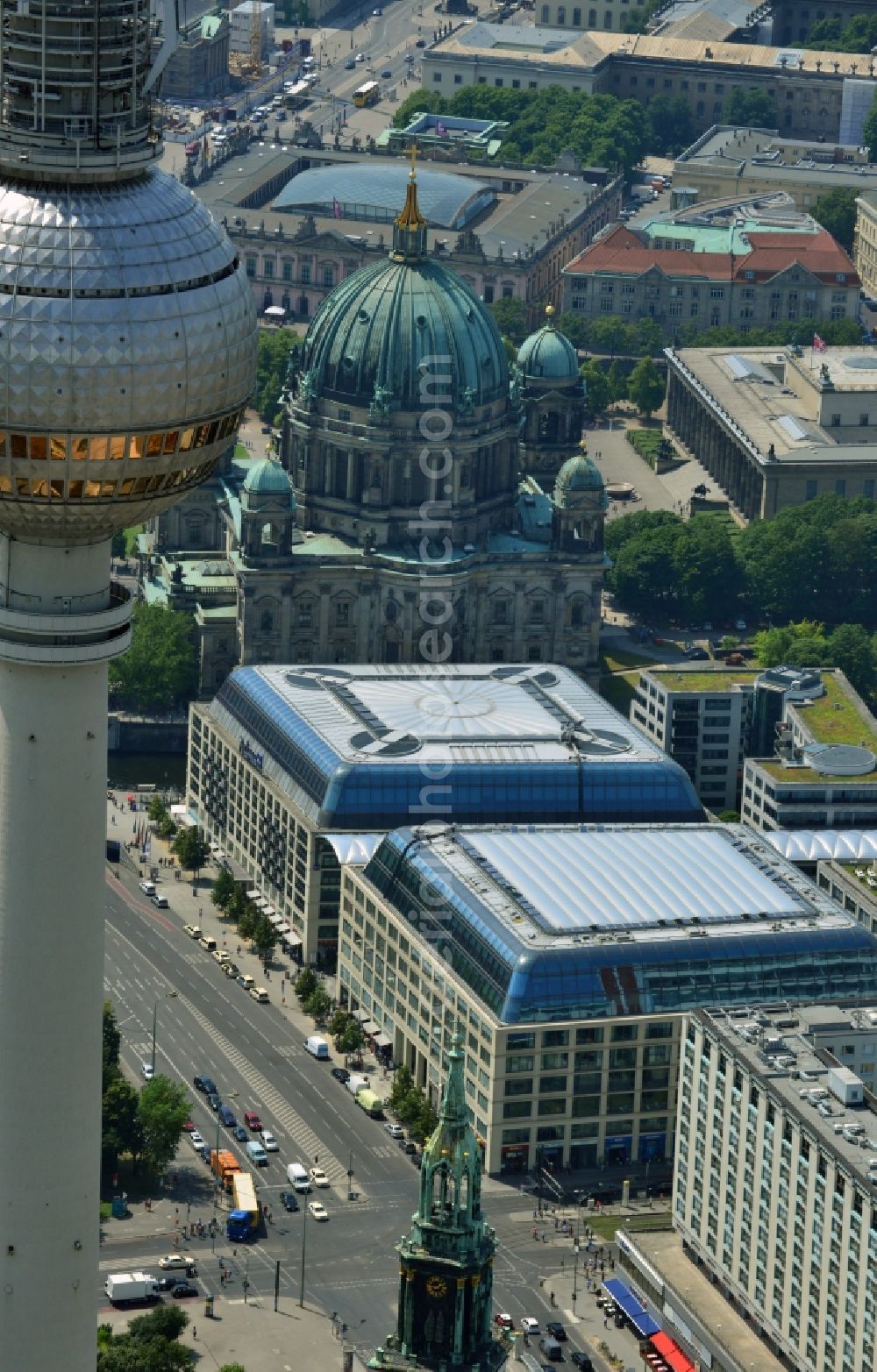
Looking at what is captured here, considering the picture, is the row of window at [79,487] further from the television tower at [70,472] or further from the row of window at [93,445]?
the row of window at [93,445]

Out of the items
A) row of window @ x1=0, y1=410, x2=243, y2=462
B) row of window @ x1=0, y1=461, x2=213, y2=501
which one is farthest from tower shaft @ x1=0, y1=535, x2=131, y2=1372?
row of window @ x1=0, y1=410, x2=243, y2=462

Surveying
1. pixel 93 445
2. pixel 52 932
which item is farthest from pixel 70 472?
pixel 52 932

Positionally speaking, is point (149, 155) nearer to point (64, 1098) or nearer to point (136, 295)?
point (136, 295)

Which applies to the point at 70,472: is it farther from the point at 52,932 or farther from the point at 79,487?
the point at 52,932

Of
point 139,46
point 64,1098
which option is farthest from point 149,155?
point 64,1098

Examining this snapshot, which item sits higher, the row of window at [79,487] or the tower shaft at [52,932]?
the row of window at [79,487]

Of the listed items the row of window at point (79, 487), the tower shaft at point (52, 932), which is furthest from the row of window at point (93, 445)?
the tower shaft at point (52, 932)

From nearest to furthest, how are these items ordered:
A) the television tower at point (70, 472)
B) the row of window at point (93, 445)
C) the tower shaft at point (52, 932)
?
the television tower at point (70, 472), the row of window at point (93, 445), the tower shaft at point (52, 932)
